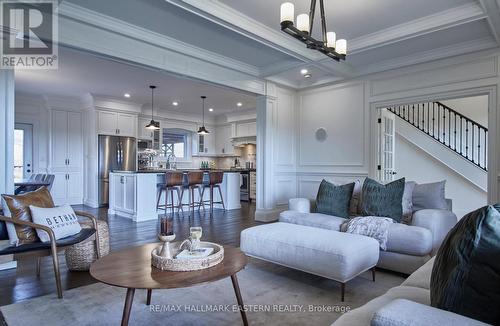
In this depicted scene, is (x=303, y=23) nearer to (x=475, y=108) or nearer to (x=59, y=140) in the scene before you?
(x=475, y=108)

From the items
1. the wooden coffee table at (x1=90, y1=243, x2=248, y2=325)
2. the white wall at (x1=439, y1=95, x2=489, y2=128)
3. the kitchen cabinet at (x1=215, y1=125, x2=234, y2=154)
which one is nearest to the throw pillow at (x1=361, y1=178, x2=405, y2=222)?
the wooden coffee table at (x1=90, y1=243, x2=248, y2=325)

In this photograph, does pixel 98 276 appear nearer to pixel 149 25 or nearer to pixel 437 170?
pixel 149 25

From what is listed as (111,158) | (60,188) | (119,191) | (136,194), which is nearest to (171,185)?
(136,194)

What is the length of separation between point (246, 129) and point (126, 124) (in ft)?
11.7

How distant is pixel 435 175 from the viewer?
645 centimetres

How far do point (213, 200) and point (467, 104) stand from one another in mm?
6390

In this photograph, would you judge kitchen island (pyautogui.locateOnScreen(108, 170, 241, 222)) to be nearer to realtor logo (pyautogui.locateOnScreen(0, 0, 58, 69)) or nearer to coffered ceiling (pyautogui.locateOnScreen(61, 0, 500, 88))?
coffered ceiling (pyautogui.locateOnScreen(61, 0, 500, 88))

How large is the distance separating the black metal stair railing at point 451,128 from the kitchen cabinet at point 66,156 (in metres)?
7.87

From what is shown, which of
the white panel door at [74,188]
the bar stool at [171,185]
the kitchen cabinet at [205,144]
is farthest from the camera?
the kitchen cabinet at [205,144]

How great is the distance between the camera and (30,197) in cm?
280

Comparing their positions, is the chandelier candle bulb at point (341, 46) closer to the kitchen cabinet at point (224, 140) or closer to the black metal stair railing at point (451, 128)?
the black metal stair railing at point (451, 128)

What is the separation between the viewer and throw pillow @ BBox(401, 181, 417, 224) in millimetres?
3332

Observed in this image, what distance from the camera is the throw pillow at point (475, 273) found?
0.96 metres

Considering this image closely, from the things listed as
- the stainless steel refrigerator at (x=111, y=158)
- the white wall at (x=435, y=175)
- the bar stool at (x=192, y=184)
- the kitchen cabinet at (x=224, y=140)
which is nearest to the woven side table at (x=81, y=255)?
the bar stool at (x=192, y=184)
